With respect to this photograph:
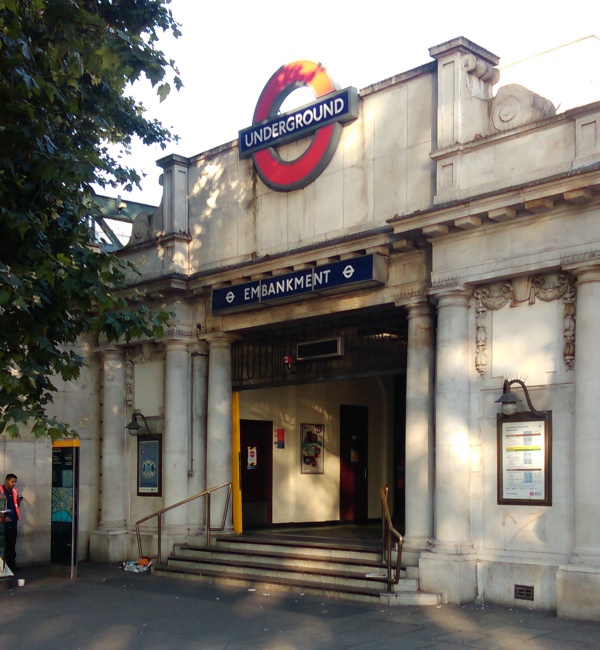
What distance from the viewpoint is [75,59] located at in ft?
31.4

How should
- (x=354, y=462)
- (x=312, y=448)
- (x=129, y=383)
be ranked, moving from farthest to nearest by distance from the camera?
(x=354, y=462) < (x=312, y=448) < (x=129, y=383)

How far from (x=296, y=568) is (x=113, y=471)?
543 centimetres

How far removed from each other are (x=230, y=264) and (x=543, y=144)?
6.09m

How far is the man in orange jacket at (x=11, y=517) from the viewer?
16.0 m

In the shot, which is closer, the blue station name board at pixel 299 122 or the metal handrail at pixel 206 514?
the blue station name board at pixel 299 122

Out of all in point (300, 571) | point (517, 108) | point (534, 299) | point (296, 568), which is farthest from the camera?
point (296, 568)

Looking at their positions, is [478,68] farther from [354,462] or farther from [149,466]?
[354,462]

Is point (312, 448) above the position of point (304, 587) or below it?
above

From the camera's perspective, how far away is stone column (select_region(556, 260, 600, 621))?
34.8 ft

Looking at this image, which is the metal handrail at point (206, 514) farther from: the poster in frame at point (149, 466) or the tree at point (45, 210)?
the tree at point (45, 210)

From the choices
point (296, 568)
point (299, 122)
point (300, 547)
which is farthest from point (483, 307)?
point (300, 547)

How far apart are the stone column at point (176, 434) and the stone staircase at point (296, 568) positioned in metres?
0.58

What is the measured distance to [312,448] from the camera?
19.6 meters

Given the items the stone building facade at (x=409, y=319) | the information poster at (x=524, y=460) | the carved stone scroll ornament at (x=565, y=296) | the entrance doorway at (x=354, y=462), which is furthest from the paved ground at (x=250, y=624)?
the entrance doorway at (x=354, y=462)
